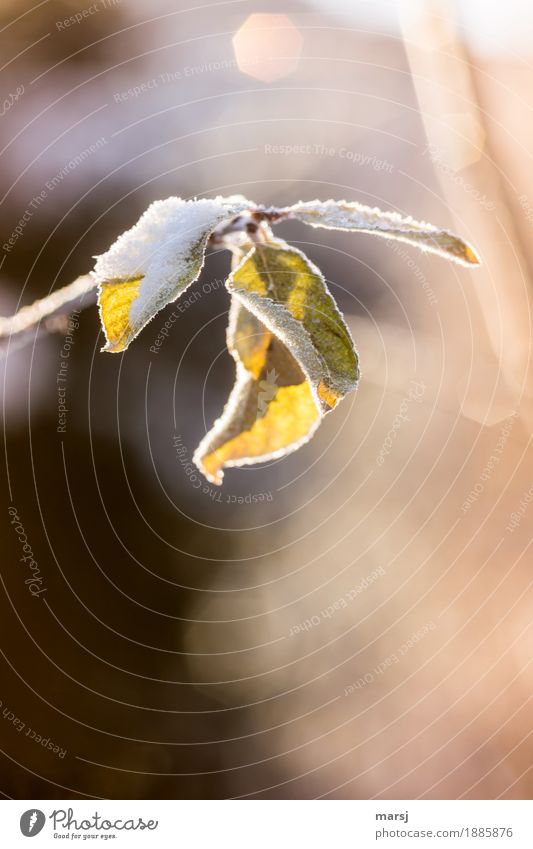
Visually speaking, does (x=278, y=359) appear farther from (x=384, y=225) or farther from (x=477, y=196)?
(x=477, y=196)

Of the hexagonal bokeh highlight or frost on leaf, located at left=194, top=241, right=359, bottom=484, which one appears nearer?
frost on leaf, located at left=194, top=241, right=359, bottom=484

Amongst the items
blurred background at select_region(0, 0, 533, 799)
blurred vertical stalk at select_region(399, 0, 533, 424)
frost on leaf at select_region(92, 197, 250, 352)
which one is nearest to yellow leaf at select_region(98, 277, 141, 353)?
frost on leaf at select_region(92, 197, 250, 352)

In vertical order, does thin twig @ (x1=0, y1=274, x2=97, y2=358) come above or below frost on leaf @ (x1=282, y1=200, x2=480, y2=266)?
above

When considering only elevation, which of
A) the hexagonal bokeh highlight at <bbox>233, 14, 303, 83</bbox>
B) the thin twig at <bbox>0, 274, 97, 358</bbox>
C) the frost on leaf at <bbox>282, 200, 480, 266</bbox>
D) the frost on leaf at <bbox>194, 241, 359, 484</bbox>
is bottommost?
the frost on leaf at <bbox>194, 241, 359, 484</bbox>

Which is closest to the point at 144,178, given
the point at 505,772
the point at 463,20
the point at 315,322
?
the point at 463,20

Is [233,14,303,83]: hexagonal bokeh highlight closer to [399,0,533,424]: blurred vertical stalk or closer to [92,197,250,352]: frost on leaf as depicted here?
[399,0,533,424]: blurred vertical stalk

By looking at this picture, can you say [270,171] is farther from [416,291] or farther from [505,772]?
[505,772]
